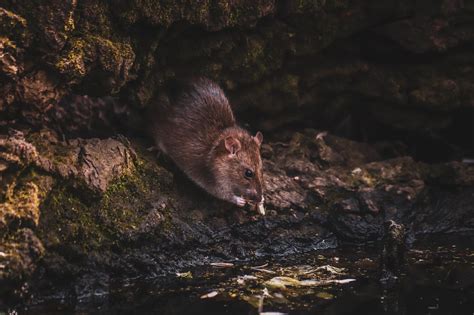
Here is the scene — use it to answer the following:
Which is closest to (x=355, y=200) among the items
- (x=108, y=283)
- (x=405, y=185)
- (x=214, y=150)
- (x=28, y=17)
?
(x=405, y=185)

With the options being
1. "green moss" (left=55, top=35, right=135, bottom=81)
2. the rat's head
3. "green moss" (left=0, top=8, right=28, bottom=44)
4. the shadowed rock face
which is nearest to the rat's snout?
the rat's head

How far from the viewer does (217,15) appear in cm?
757

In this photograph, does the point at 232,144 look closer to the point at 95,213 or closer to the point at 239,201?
the point at 239,201

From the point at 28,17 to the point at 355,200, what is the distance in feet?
14.5

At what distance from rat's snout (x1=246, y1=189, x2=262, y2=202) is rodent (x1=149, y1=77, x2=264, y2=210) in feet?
0.06

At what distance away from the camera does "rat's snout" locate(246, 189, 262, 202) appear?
7.97 meters

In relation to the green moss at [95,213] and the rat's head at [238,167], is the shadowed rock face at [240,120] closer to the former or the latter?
the green moss at [95,213]

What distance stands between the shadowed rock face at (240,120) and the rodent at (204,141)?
0.64ft

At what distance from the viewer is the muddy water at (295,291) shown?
5984mm

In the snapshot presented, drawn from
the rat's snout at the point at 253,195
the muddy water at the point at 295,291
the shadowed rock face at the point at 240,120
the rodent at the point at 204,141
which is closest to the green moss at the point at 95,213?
the shadowed rock face at the point at 240,120

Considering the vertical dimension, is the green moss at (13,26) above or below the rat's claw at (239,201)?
above

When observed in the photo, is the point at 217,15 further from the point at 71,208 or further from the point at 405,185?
the point at 405,185

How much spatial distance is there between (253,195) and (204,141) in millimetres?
981

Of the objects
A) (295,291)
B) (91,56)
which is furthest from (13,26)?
(295,291)
